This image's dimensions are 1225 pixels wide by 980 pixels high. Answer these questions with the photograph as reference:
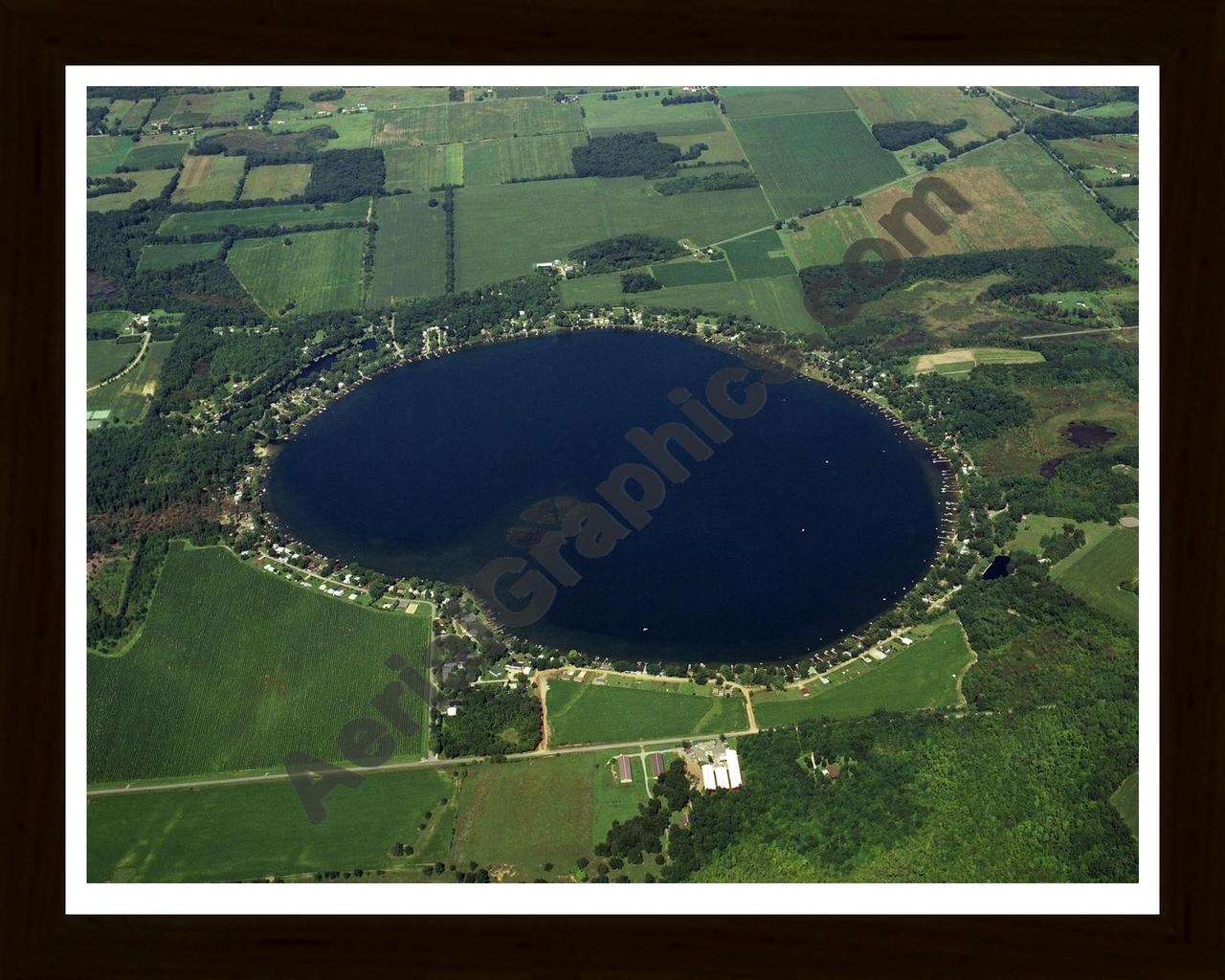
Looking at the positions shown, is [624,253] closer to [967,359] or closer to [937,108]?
[967,359]

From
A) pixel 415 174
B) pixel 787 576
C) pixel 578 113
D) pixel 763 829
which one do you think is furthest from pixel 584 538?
pixel 578 113

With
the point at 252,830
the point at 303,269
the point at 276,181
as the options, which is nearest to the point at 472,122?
the point at 276,181

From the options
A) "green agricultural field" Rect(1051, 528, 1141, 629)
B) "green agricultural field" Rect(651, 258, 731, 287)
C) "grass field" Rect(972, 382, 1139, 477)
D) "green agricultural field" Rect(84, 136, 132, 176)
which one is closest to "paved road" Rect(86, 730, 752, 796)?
"green agricultural field" Rect(1051, 528, 1141, 629)

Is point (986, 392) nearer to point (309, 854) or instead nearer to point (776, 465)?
point (776, 465)

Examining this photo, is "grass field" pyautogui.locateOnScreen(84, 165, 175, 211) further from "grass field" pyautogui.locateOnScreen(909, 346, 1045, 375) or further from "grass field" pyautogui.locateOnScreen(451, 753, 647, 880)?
"grass field" pyautogui.locateOnScreen(451, 753, 647, 880)

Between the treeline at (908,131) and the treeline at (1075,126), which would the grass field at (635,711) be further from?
the treeline at (1075,126)
